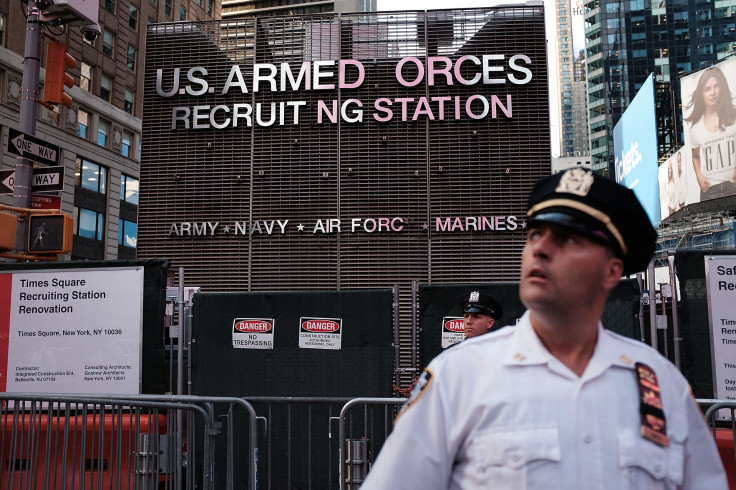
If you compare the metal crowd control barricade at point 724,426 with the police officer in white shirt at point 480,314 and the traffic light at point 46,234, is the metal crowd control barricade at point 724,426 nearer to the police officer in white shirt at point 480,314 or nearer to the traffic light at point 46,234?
the police officer in white shirt at point 480,314

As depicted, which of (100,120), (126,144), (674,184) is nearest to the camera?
(100,120)

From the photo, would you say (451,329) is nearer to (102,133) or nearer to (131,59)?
(102,133)

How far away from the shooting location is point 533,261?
1.93 meters

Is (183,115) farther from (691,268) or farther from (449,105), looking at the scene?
(691,268)

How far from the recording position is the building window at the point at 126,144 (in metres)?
43.2

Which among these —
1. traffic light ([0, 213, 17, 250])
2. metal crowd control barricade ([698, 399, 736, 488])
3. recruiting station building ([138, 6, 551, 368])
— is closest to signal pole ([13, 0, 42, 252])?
traffic light ([0, 213, 17, 250])

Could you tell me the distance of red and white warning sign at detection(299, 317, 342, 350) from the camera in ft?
28.5

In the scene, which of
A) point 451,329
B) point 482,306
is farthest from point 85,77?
point 482,306

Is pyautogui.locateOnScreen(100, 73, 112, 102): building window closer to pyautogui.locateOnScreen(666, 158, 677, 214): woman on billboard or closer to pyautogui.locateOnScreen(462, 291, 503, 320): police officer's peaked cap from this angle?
pyautogui.locateOnScreen(666, 158, 677, 214): woman on billboard

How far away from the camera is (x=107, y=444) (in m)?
6.73

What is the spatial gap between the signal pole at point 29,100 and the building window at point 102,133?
31.3m

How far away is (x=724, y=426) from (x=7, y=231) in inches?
362

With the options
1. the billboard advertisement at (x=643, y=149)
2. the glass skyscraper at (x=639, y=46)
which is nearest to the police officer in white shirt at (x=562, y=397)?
the billboard advertisement at (x=643, y=149)

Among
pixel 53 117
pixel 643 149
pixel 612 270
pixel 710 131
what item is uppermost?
pixel 53 117
